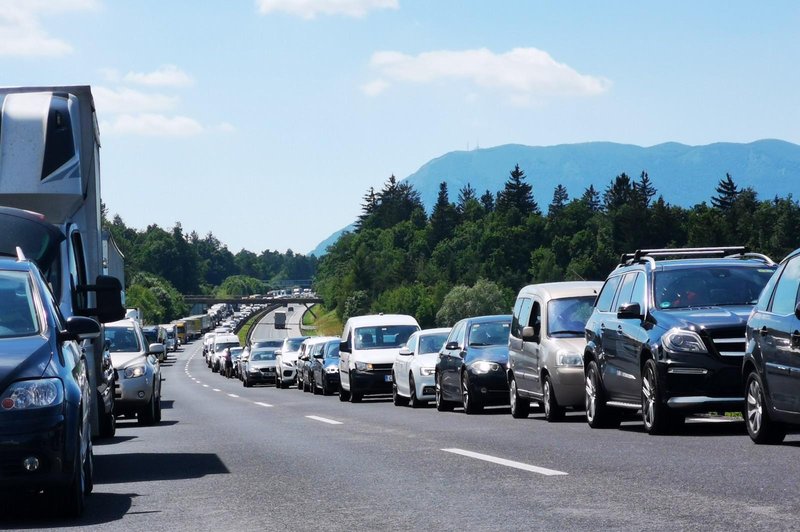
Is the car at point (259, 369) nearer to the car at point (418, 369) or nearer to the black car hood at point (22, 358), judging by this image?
the car at point (418, 369)

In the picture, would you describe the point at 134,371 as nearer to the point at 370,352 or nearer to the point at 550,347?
the point at 550,347

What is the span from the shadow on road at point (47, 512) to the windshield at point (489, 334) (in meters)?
13.7

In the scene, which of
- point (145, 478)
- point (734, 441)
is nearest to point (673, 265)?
point (734, 441)

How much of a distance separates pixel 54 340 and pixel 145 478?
9.71ft

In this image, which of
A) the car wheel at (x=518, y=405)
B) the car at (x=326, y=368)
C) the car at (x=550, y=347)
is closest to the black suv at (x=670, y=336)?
the car at (x=550, y=347)

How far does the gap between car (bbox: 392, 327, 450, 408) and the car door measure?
44.0 ft

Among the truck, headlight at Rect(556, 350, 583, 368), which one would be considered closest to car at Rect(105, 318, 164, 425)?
the truck

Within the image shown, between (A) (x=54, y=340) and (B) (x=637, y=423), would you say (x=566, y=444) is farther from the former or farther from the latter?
(A) (x=54, y=340)

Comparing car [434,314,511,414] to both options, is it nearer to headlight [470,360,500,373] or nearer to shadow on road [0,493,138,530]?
headlight [470,360,500,373]

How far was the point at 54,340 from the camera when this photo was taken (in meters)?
8.79

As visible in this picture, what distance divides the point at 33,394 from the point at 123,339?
49.0 feet

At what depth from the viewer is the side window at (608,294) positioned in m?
16.6

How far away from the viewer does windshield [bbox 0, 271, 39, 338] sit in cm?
894

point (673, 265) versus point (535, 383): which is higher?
point (673, 265)
